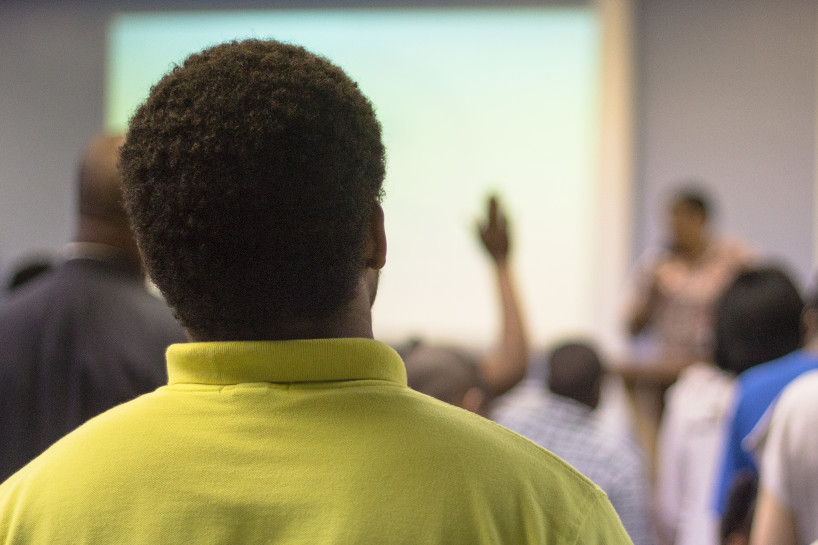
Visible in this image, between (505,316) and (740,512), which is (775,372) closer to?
(740,512)

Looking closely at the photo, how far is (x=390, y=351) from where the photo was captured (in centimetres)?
72

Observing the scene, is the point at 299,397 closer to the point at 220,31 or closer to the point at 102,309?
the point at 102,309

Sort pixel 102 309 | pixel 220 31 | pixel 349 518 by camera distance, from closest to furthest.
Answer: pixel 349 518
pixel 102 309
pixel 220 31

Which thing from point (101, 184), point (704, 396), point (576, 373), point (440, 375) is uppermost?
point (101, 184)

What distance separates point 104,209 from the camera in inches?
66.5

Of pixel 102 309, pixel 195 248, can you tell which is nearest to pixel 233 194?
pixel 195 248

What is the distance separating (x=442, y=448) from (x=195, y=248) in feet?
0.76

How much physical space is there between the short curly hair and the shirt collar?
23mm

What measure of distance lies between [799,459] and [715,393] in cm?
143

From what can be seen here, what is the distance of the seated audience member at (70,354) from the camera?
157cm

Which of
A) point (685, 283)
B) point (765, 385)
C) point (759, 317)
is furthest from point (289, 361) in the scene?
point (685, 283)

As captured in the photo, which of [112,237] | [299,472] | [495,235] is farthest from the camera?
[495,235]

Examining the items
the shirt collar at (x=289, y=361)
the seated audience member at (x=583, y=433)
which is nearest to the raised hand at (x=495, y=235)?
the seated audience member at (x=583, y=433)

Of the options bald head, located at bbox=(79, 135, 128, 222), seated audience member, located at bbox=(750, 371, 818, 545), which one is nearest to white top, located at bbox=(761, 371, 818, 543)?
seated audience member, located at bbox=(750, 371, 818, 545)
